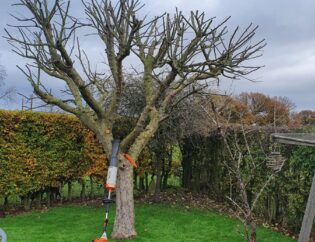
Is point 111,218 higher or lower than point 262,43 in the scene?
lower

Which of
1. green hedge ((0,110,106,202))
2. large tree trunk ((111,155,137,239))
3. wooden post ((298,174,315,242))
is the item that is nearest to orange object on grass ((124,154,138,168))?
large tree trunk ((111,155,137,239))

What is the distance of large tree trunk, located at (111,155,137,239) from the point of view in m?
7.77

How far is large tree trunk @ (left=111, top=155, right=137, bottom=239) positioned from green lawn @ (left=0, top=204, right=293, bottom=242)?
0.28 m

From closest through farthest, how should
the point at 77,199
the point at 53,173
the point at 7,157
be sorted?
the point at 7,157 → the point at 53,173 → the point at 77,199

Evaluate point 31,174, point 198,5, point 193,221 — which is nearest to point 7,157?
point 31,174

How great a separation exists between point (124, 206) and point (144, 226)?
3.78 ft

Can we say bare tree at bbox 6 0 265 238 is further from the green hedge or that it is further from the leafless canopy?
the green hedge

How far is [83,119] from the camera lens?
849 centimetres

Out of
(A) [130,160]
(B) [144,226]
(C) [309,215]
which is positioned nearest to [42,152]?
(B) [144,226]

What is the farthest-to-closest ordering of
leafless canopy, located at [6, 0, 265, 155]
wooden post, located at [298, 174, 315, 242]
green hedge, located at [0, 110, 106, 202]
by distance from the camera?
green hedge, located at [0, 110, 106, 202]
leafless canopy, located at [6, 0, 265, 155]
wooden post, located at [298, 174, 315, 242]

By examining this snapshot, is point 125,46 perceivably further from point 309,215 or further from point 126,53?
point 309,215

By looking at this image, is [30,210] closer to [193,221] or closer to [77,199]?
[77,199]

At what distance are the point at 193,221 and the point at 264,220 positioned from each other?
64.7 inches

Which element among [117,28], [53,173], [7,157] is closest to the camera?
[117,28]
